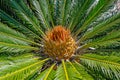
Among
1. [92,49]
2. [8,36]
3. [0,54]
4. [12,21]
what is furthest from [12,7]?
[92,49]

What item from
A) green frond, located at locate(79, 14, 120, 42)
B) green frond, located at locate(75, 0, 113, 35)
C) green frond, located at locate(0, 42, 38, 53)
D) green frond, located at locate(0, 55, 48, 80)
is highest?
green frond, located at locate(75, 0, 113, 35)

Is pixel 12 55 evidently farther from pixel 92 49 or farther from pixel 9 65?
pixel 92 49

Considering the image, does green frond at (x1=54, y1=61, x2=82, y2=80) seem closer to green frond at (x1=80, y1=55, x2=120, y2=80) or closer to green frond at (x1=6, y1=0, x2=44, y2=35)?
green frond at (x1=80, y1=55, x2=120, y2=80)

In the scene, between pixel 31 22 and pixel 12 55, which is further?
pixel 31 22

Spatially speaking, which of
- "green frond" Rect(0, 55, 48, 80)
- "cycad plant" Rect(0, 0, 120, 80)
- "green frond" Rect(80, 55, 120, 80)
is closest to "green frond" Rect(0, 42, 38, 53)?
"cycad plant" Rect(0, 0, 120, 80)

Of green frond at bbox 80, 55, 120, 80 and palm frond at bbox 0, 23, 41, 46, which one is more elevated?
palm frond at bbox 0, 23, 41, 46

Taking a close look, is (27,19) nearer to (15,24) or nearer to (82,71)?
(15,24)

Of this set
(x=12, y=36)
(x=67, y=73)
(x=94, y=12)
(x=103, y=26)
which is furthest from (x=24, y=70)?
(x=94, y=12)
